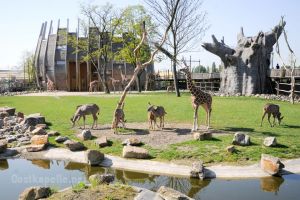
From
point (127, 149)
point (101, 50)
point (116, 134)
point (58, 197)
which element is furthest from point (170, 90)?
point (58, 197)

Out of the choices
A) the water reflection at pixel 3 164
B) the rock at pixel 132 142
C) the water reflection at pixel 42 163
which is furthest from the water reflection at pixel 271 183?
the water reflection at pixel 3 164

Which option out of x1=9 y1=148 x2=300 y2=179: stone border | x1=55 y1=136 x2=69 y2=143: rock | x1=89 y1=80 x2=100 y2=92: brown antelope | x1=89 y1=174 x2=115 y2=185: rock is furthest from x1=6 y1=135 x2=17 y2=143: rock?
x1=89 y1=80 x2=100 y2=92: brown antelope

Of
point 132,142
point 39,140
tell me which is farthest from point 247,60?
point 39,140

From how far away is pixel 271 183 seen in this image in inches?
365

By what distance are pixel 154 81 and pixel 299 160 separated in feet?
124

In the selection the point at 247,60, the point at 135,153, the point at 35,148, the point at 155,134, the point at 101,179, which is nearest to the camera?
the point at 101,179

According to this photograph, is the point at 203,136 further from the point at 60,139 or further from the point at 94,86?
the point at 94,86

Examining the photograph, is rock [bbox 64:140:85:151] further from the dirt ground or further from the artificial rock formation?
the artificial rock formation

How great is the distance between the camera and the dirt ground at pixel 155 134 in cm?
1277

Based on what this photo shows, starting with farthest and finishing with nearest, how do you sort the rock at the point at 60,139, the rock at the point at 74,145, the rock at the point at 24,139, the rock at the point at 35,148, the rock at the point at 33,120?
the rock at the point at 33,120 → the rock at the point at 24,139 → the rock at the point at 60,139 → the rock at the point at 35,148 → the rock at the point at 74,145

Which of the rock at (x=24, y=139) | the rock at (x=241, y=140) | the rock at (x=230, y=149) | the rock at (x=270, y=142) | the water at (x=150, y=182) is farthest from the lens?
the rock at (x=24, y=139)

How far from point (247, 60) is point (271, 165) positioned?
24.4m

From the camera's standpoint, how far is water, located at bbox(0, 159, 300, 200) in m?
8.62

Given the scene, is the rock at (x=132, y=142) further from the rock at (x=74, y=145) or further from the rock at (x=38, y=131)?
the rock at (x=38, y=131)
